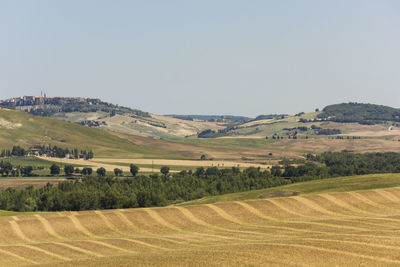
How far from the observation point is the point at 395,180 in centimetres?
14938

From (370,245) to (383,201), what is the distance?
59019mm

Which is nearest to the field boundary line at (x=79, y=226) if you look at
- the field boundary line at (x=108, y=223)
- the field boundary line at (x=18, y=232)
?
the field boundary line at (x=108, y=223)

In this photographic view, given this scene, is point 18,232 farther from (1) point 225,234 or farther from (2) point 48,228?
(1) point 225,234

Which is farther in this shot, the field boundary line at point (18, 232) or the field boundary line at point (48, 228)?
the field boundary line at point (48, 228)

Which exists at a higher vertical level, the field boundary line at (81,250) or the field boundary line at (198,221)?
the field boundary line at (198,221)

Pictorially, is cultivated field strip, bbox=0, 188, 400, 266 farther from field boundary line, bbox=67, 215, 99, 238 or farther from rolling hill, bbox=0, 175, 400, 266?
rolling hill, bbox=0, 175, 400, 266

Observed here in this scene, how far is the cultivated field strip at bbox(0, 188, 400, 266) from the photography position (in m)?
58.2

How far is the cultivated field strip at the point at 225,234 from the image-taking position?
191ft

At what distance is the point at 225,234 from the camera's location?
87.1 m

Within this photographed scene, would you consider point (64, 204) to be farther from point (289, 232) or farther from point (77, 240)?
point (289, 232)

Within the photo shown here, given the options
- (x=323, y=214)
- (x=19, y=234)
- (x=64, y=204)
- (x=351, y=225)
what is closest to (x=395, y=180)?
(x=323, y=214)

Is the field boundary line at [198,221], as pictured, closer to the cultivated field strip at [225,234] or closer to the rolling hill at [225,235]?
the cultivated field strip at [225,234]

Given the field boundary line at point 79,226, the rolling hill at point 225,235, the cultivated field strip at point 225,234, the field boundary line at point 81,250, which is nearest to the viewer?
the rolling hill at point 225,235

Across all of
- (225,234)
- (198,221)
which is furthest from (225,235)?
(198,221)
